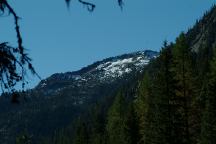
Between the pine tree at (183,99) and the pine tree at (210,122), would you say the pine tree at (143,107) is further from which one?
the pine tree at (210,122)

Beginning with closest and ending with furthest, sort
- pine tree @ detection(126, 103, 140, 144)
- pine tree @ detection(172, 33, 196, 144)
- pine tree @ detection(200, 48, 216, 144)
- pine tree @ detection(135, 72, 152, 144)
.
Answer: pine tree @ detection(200, 48, 216, 144) < pine tree @ detection(172, 33, 196, 144) < pine tree @ detection(135, 72, 152, 144) < pine tree @ detection(126, 103, 140, 144)

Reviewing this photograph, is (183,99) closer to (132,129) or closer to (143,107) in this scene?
(132,129)

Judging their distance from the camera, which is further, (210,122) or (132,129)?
(132,129)

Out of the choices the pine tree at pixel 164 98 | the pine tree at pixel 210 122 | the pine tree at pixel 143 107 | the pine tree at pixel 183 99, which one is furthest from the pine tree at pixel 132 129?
the pine tree at pixel 210 122

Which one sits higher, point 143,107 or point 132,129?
point 143,107

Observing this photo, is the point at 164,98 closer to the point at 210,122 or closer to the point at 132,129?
the point at 210,122

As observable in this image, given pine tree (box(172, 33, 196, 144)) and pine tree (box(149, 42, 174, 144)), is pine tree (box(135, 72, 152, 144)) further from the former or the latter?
pine tree (box(172, 33, 196, 144))

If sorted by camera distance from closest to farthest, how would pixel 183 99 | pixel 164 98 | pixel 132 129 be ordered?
pixel 164 98 < pixel 183 99 < pixel 132 129


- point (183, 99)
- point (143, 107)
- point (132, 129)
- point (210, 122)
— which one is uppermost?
point (143, 107)

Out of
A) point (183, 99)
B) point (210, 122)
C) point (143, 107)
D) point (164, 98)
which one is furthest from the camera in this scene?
point (143, 107)

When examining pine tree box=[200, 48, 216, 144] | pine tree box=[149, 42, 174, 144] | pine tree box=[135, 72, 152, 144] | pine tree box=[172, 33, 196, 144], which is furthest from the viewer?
pine tree box=[135, 72, 152, 144]

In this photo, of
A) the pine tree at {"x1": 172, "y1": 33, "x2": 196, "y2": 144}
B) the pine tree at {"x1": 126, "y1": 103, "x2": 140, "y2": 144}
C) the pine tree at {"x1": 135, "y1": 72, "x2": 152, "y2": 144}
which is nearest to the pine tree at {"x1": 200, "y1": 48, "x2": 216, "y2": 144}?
the pine tree at {"x1": 172, "y1": 33, "x2": 196, "y2": 144}

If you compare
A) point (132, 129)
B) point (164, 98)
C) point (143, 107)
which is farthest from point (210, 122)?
point (143, 107)

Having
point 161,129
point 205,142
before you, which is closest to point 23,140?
point 161,129
